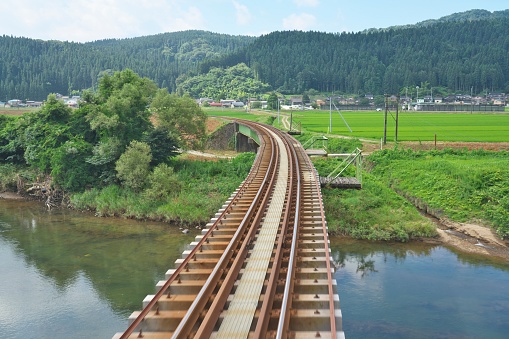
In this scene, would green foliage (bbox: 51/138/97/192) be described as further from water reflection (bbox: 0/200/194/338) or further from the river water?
the river water

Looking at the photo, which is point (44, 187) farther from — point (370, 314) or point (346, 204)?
point (370, 314)

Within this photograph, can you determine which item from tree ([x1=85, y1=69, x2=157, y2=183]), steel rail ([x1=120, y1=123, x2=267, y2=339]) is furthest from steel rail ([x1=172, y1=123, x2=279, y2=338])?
tree ([x1=85, y1=69, x2=157, y2=183])

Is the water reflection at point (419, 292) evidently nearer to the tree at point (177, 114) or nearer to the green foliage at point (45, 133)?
the tree at point (177, 114)

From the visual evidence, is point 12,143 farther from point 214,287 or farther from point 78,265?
point 214,287

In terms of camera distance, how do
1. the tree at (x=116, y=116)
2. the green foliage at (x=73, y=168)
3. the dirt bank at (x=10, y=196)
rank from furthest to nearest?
1. the dirt bank at (x=10, y=196)
2. the green foliage at (x=73, y=168)
3. the tree at (x=116, y=116)

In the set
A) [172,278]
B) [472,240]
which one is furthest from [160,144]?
[172,278]

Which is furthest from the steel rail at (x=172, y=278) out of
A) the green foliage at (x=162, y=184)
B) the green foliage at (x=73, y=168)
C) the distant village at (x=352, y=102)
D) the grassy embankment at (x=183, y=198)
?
the distant village at (x=352, y=102)
